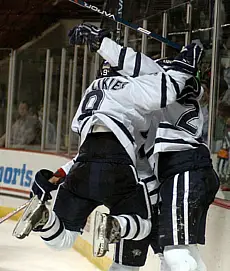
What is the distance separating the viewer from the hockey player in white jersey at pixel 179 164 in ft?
7.75

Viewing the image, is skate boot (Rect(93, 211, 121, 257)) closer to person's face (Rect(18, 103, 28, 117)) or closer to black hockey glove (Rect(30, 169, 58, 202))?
black hockey glove (Rect(30, 169, 58, 202))

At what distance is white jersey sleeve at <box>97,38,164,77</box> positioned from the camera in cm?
245

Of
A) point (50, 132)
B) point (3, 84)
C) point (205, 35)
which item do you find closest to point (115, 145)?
point (205, 35)

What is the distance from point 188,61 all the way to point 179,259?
662 millimetres

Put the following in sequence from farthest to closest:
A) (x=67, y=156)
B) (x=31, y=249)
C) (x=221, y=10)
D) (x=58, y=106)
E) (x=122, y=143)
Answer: (x=58, y=106), (x=67, y=156), (x=31, y=249), (x=221, y=10), (x=122, y=143)

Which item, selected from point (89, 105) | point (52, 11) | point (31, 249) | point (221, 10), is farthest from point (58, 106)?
point (89, 105)

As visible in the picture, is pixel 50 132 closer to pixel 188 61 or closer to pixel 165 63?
pixel 165 63

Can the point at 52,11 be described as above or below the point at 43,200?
above

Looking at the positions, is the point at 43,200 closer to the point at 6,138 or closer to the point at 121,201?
the point at 121,201

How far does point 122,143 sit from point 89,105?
193mm

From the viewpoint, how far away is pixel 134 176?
2.44 m

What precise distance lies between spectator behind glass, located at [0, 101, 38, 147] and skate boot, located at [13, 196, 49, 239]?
364cm

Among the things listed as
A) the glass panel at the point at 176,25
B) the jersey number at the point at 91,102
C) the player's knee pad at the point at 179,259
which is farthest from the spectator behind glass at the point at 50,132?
the player's knee pad at the point at 179,259

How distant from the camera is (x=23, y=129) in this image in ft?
20.5
